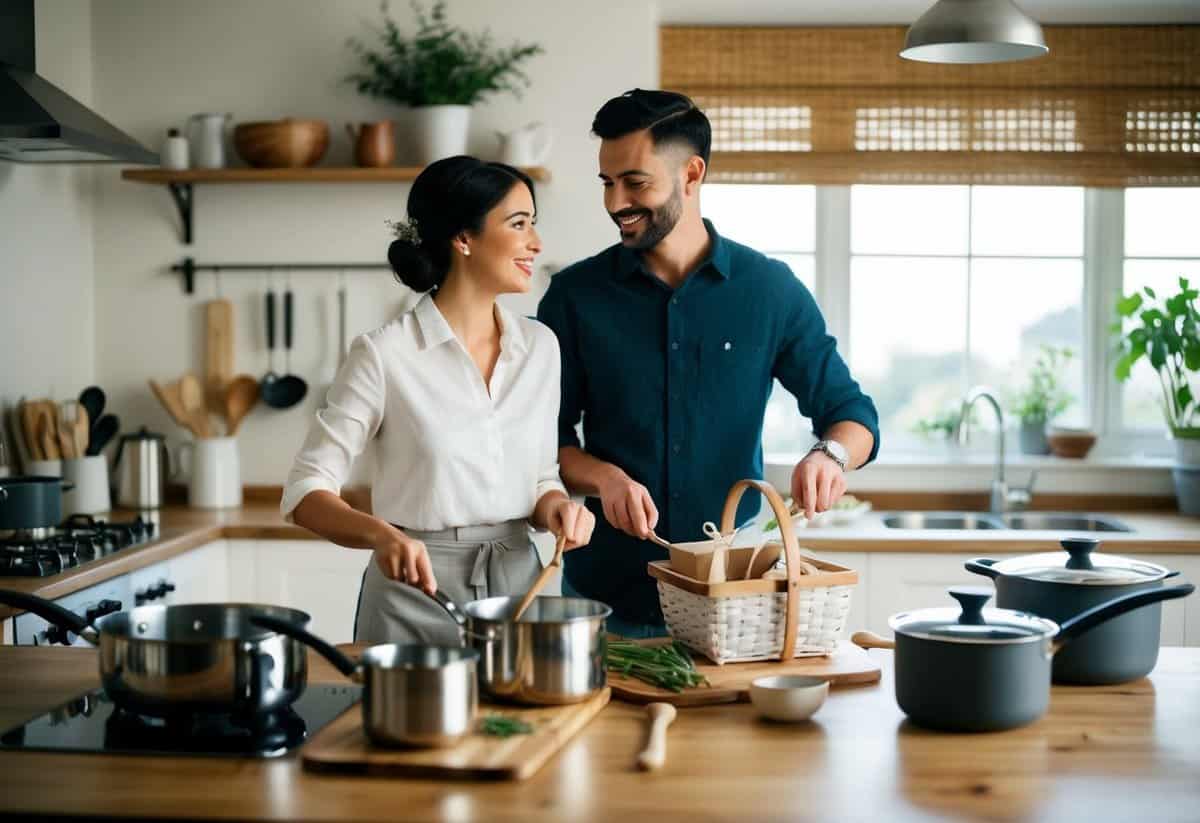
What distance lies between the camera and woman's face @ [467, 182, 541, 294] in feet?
7.73

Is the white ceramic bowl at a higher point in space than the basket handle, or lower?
lower

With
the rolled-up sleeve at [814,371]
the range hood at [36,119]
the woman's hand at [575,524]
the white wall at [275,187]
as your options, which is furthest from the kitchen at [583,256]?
the woman's hand at [575,524]

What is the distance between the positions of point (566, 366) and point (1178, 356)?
2.64 metres

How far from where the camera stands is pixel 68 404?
164 inches

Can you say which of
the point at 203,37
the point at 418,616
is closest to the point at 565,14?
the point at 203,37

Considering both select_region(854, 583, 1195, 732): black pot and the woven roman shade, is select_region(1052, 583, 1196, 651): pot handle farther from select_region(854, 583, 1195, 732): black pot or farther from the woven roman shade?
the woven roman shade

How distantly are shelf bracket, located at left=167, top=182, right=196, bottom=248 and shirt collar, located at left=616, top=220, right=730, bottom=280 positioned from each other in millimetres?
2204

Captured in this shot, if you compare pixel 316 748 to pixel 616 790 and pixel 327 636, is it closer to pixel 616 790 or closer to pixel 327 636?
pixel 616 790

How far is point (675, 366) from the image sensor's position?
2.70m

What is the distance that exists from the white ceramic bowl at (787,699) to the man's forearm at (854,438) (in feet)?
2.60

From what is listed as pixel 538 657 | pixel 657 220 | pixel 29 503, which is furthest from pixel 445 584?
pixel 29 503

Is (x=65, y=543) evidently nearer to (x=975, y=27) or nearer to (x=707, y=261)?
(x=707, y=261)

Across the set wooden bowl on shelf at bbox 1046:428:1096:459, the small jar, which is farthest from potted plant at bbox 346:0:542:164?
wooden bowl on shelf at bbox 1046:428:1096:459

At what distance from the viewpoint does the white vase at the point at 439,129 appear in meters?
4.22
